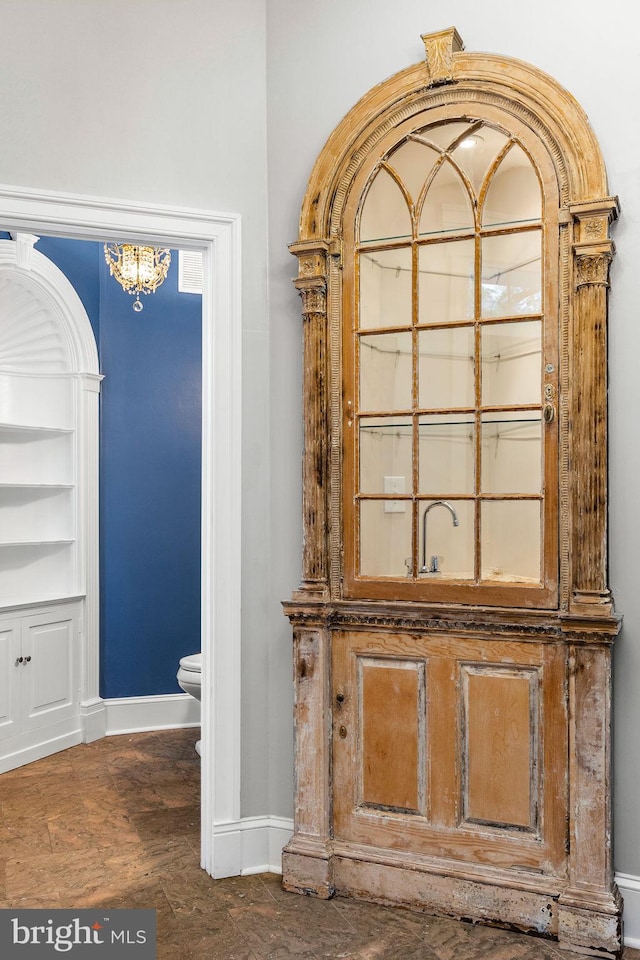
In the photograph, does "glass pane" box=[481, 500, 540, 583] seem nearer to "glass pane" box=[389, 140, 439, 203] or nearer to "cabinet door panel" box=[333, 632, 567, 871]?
"cabinet door panel" box=[333, 632, 567, 871]

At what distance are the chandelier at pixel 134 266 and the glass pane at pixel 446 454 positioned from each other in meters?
2.30

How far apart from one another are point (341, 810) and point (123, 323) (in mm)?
3064

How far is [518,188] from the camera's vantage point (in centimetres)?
254

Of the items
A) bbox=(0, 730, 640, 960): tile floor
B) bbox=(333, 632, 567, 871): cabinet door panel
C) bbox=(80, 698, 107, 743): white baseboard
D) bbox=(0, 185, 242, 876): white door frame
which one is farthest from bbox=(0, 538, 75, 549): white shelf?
bbox=(333, 632, 567, 871): cabinet door panel

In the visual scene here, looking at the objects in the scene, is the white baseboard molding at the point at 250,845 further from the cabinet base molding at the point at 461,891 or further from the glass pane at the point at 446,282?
the glass pane at the point at 446,282

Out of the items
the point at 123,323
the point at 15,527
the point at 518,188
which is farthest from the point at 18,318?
the point at 518,188

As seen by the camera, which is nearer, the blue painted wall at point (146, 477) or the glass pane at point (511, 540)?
the glass pane at point (511, 540)

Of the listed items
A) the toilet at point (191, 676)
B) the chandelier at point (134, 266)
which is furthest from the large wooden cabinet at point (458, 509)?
the chandelier at point (134, 266)

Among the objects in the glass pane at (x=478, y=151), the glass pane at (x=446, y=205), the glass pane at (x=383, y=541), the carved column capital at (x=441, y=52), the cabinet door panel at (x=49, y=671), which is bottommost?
the cabinet door panel at (x=49, y=671)

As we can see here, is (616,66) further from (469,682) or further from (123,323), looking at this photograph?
(123,323)

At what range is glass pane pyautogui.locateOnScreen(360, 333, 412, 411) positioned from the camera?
107 inches

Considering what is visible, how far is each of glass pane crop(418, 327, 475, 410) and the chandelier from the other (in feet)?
7.14

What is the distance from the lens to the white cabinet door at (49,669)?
4.20 m

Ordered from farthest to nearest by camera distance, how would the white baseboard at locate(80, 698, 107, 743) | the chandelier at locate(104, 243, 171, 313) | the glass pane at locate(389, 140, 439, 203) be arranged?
the white baseboard at locate(80, 698, 107, 743) < the chandelier at locate(104, 243, 171, 313) < the glass pane at locate(389, 140, 439, 203)
